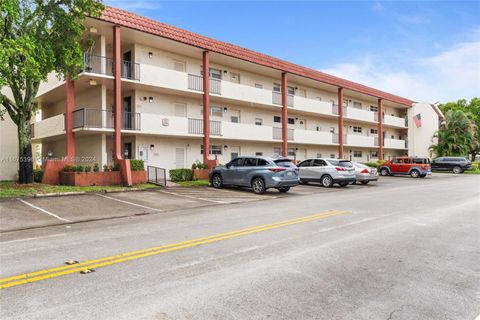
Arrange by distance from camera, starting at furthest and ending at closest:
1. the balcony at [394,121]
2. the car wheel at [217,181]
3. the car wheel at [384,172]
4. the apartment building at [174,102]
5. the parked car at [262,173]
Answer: the balcony at [394,121]
the car wheel at [384,172]
the apartment building at [174,102]
the car wheel at [217,181]
the parked car at [262,173]

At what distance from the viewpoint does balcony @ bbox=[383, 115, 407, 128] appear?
138 feet

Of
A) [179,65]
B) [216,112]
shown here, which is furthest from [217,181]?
Answer: [179,65]

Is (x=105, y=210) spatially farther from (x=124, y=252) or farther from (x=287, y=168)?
(x=287, y=168)

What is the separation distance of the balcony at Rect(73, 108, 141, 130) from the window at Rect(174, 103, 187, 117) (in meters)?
3.63

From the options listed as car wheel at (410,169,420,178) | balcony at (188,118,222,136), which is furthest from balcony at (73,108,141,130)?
car wheel at (410,169,420,178)

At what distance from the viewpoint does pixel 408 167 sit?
3070cm

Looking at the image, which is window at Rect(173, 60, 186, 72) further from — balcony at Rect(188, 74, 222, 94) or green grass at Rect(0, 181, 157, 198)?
green grass at Rect(0, 181, 157, 198)

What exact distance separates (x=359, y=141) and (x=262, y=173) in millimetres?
24099

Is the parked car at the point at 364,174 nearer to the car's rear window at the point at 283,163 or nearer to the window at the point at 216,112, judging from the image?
the car's rear window at the point at 283,163

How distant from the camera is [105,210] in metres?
11.7

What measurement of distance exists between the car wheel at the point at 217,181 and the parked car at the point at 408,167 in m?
19.7

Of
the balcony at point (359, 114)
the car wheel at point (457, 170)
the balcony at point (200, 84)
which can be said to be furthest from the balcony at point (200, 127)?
the car wheel at point (457, 170)

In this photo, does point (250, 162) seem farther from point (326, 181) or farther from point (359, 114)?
point (359, 114)

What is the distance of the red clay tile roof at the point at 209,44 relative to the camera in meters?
19.2
